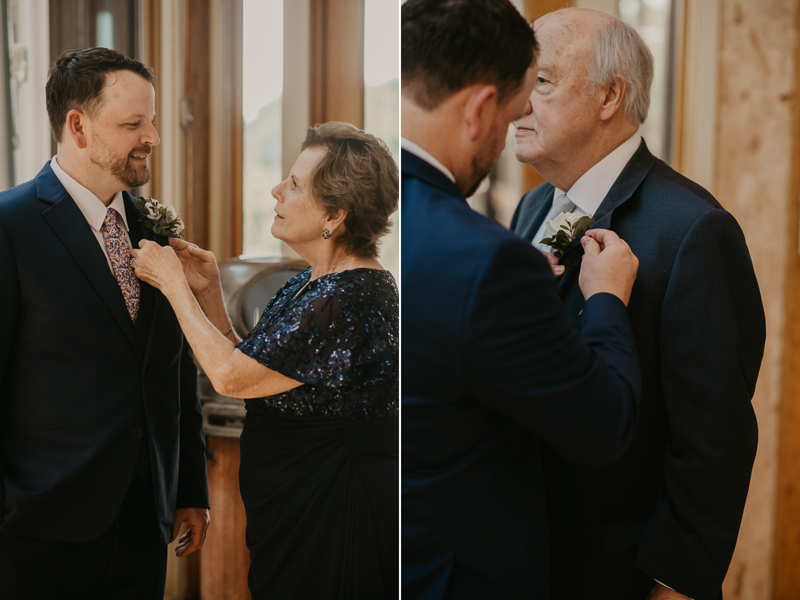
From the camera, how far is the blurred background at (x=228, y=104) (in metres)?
1.32

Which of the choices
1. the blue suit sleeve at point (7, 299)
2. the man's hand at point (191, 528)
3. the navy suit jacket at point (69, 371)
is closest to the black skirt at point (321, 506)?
the man's hand at point (191, 528)

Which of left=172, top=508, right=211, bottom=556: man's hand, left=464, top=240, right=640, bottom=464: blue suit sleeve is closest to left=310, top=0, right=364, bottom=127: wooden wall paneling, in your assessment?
left=464, top=240, right=640, bottom=464: blue suit sleeve

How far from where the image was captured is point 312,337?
4.70ft

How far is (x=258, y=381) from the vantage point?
142 cm

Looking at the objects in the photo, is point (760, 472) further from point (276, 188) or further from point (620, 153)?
point (276, 188)

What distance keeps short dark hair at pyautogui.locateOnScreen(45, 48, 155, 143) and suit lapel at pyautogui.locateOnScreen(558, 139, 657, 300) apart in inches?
42.8

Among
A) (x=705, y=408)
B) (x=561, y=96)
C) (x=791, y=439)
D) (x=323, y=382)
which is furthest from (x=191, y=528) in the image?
(x=791, y=439)

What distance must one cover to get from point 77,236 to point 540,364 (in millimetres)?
995

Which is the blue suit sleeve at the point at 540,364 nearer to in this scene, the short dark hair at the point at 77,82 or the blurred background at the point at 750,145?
the blurred background at the point at 750,145

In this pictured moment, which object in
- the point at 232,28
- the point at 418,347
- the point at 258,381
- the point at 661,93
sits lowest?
the point at 258,381

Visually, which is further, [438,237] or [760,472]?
[760,472]

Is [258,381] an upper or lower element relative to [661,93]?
lower

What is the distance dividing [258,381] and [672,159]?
113cm

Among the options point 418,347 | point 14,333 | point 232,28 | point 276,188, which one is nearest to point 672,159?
point 418,347
